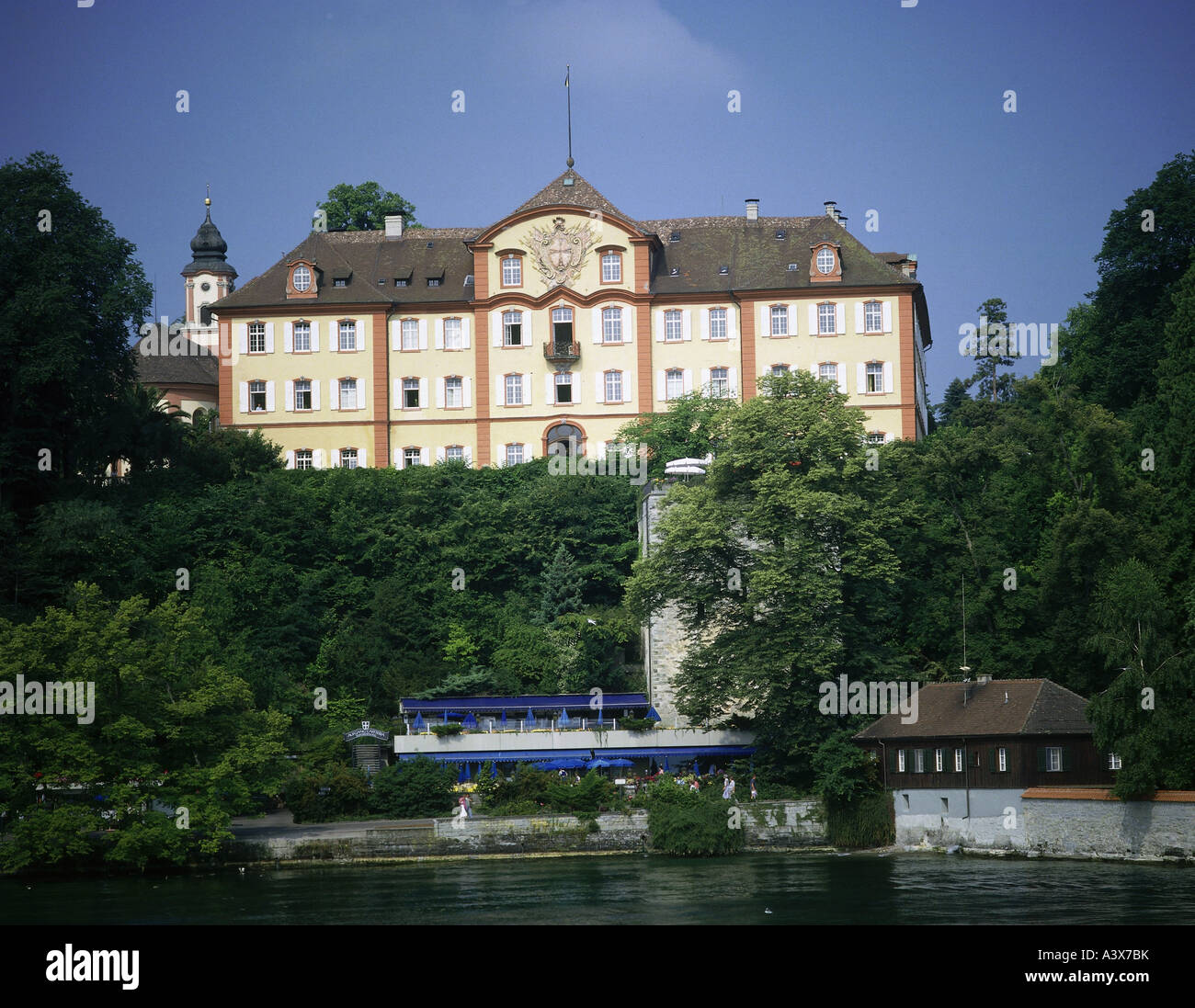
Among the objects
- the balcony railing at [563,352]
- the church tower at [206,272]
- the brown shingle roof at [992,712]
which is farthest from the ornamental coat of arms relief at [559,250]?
the church tower at [206,272]

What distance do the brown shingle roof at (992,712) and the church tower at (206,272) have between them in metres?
77.7

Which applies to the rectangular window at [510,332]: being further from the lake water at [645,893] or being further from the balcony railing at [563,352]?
the lake water at [645,893]

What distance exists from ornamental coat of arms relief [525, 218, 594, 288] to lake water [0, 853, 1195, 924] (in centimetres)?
3126

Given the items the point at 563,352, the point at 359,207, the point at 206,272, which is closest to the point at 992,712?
the point at 563,352

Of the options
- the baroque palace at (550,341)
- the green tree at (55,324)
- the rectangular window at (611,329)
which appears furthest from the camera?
the rectangular window at (611,329)

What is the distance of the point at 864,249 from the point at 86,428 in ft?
108

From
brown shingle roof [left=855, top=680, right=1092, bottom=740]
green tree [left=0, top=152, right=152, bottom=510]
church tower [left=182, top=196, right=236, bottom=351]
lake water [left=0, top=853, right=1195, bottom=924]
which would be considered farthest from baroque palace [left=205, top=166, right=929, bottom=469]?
church tower [left=182, top=196, right=236, bottom=351]

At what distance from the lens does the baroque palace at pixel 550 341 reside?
2562 inches

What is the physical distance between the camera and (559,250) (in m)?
65.7

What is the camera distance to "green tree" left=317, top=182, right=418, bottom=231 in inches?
3022

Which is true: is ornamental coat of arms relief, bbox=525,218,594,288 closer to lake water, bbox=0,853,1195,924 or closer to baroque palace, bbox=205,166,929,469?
baroque palace, bbox=205,166,929,469

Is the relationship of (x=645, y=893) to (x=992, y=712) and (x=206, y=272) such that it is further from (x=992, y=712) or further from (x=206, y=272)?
(x=206, y=272)

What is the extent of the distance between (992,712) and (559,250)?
31.3m
